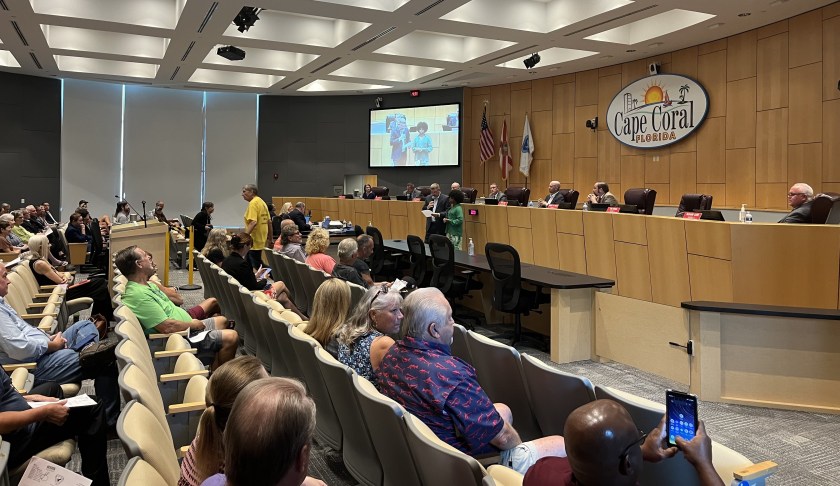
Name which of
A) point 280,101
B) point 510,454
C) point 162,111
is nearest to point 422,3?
point 510,454

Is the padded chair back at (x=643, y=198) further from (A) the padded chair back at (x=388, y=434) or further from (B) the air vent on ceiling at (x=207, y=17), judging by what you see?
(B) the air vent on ceiling at (x=207, y=17)

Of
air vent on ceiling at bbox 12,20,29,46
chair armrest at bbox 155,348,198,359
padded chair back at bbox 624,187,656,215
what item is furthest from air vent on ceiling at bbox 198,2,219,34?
chair armrest at bbox 155,348,198,359

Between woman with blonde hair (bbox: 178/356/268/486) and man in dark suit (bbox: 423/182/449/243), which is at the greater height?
man in dark suit (bbox: 423/182/449/243)

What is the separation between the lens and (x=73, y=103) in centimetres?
1590

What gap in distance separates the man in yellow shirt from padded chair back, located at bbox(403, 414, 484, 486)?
691cm

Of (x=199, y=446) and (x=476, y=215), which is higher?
(x=476, y=215)

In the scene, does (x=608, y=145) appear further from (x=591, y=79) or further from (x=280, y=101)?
(x=280, y=101)

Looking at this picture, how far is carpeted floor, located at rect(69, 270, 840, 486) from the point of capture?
3.31 meters

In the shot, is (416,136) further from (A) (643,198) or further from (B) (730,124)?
(A) (643,198)

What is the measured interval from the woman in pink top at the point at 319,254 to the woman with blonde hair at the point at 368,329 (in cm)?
311

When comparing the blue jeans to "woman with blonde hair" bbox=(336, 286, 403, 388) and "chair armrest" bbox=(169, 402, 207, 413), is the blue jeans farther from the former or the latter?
"woman with blonde hair" bbox=(336, 286, 403, 388)

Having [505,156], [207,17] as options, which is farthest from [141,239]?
[505,156]

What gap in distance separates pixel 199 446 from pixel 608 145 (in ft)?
38.4

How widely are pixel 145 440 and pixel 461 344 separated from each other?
2.04 metres
